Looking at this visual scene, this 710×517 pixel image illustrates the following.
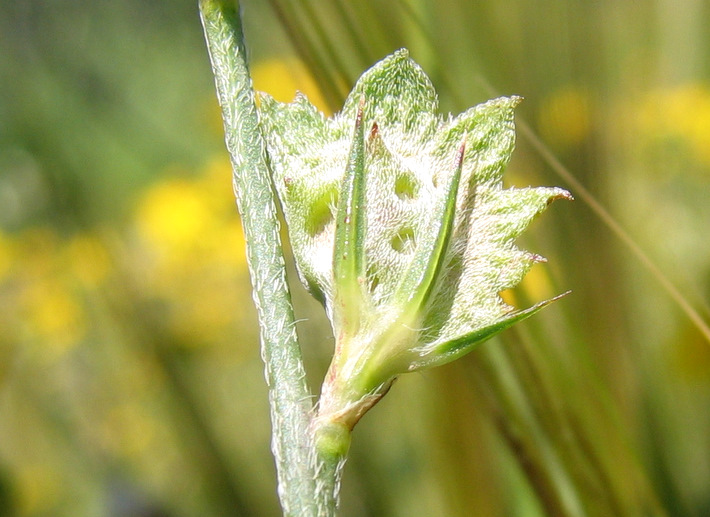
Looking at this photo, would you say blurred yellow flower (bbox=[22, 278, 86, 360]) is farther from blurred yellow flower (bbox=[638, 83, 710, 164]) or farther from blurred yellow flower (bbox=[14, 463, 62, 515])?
blurred yellow flower (bbox=[638, 83, 710, 164])

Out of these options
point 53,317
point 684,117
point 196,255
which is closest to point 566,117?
point 684,117

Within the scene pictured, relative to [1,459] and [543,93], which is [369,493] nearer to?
[543,93]

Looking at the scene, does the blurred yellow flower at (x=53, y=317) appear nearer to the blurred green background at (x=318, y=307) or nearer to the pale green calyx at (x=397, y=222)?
the blurred green background at (x=318, y=307)

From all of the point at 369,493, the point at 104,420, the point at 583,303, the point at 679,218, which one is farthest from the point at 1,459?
the point at 679,218

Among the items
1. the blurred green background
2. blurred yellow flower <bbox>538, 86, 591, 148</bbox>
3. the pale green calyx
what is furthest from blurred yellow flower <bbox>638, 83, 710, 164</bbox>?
the pale green calyx

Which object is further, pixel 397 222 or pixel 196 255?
pixel 196 255

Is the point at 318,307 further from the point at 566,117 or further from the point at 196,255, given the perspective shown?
the point at 196,255
